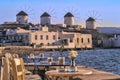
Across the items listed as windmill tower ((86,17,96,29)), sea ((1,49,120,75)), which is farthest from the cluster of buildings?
windmill tower ((86,17,96,29))

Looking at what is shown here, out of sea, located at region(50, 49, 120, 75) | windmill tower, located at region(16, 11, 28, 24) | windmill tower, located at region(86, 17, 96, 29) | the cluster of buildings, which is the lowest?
sea, located at region(50, 49, 120, 75)

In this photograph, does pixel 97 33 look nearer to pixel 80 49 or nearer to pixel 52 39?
pixel 80 49

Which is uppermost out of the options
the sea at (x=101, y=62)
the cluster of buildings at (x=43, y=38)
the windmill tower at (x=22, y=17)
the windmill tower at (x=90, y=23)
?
the windmill tower at (x=22, y=17)

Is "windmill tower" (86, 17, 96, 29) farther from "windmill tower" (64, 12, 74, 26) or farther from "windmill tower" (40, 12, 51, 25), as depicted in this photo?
"windmill tower" (40, 12, 51, 25)

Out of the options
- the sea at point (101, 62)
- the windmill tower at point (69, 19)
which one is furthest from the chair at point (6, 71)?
the windmill tower at point (69, 19)

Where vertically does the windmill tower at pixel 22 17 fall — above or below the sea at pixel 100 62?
above

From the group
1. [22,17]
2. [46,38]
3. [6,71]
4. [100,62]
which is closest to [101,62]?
[100,62]

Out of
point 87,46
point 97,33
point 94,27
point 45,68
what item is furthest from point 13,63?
point 94,27

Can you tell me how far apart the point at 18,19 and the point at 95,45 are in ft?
111

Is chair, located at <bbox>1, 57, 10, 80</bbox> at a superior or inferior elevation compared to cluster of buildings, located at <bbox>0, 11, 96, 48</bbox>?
inferior

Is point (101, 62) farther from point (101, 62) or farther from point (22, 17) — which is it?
point (22, 17)

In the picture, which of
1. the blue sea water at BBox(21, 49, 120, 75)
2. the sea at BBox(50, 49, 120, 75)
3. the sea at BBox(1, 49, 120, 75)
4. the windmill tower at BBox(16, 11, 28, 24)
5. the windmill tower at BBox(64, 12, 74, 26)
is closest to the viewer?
the sea at BBox(50, 49, 120, 75)

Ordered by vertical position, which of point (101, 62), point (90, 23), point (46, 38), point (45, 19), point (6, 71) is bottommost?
point (101, 62)

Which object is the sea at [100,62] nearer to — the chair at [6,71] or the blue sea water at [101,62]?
the blue sea water at [101,62]
